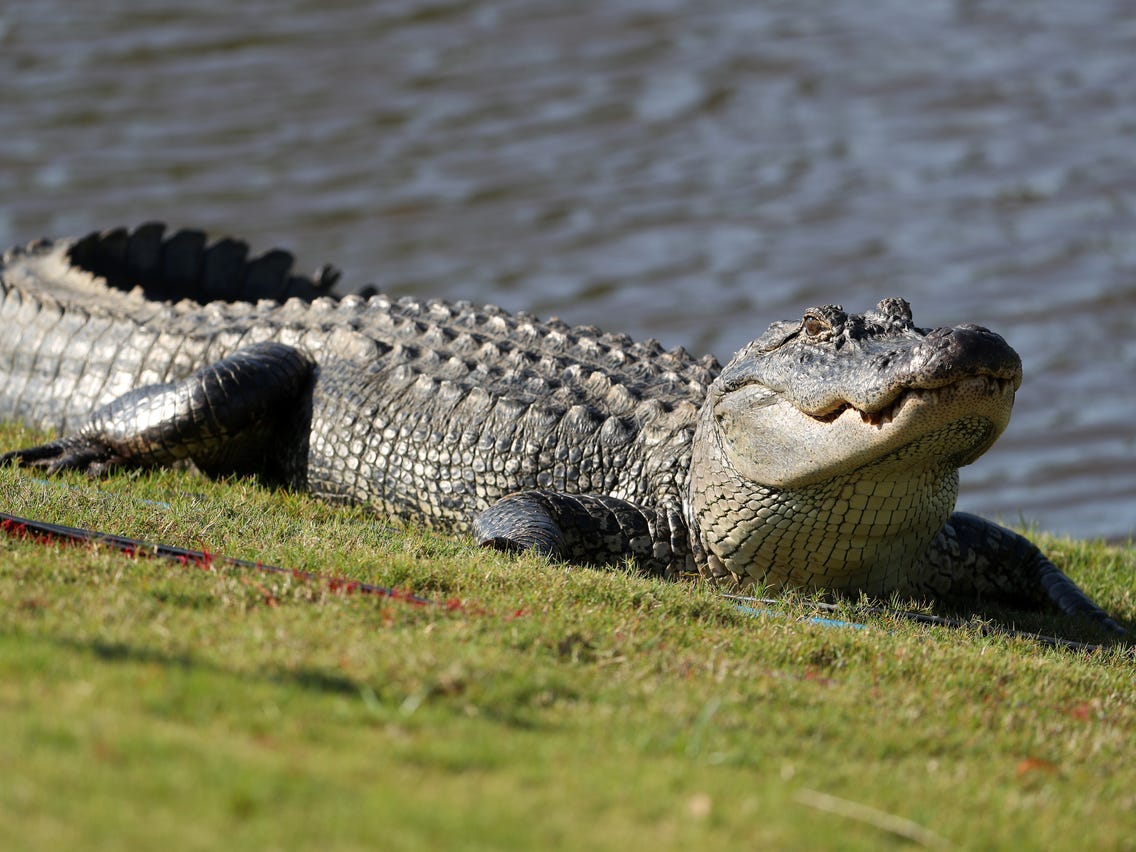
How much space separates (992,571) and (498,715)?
10.5ft

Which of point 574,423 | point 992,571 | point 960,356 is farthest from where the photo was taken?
point 574,423

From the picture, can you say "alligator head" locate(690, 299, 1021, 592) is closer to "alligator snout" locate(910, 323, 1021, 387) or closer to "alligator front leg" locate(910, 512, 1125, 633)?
"alligator snout" locate(910, 323, 1021, 387)

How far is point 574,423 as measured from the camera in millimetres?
5820

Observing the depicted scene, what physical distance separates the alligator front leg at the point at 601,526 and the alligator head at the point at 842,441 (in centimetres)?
14

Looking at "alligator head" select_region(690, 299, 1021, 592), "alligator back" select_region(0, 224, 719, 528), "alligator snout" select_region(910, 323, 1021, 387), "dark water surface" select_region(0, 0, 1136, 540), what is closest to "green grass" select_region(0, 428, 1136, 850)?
"alligator head" select_region(690, 299, 1021, 592)

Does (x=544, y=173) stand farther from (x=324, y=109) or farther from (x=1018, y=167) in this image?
A: (x=1018, y=167)

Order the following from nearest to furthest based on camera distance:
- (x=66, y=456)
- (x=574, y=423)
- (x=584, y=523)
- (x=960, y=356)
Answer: (x=960, y=356) < (x=584, y=523) < (x=574, y=423) < (x=66, y=456)

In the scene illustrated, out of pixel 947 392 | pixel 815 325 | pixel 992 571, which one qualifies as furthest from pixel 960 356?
pixel 992 571

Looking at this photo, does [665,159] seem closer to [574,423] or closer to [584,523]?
[574,423]

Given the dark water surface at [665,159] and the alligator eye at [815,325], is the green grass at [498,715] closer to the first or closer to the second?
the alligator eye at [815,325]

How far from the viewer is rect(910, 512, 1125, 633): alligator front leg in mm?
5562

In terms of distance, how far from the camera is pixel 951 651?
167 inches

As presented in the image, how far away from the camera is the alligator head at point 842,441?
444 centimetres

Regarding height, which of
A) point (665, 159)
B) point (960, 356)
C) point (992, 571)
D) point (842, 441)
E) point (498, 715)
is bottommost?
point (992, 571)
